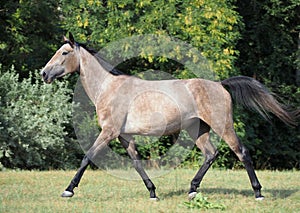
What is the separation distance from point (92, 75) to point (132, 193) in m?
1.91

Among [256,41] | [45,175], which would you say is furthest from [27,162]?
[256,41]

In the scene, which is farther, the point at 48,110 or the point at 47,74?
the point at 48,110

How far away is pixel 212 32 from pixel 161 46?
4.52ft

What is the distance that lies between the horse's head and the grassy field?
176 cm

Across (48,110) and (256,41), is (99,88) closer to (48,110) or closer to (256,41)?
(48,110)

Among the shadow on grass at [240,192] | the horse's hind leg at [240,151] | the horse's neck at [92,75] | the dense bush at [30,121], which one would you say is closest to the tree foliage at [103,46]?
the dense bush at [30,121]

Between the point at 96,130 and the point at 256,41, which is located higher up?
the point at 256,41

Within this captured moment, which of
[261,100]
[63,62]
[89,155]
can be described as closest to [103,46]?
[63,62]

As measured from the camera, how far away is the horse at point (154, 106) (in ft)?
26.3

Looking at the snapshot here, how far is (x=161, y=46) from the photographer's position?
47.4 ft

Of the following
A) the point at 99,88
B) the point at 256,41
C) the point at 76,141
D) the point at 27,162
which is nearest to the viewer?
the point at 99,88

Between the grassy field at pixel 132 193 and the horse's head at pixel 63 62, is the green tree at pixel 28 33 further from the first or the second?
the horse's head at pixel 63 62

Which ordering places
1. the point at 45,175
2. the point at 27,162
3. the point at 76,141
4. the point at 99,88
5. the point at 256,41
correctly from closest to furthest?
the point at 99,88 → the point at 45,175 → the point at 27,162 → the point at 76,141 → the point at 256,41

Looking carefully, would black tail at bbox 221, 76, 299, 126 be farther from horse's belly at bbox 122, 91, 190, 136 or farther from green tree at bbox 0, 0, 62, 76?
green tree at bbox 0, 0, 62, 76
